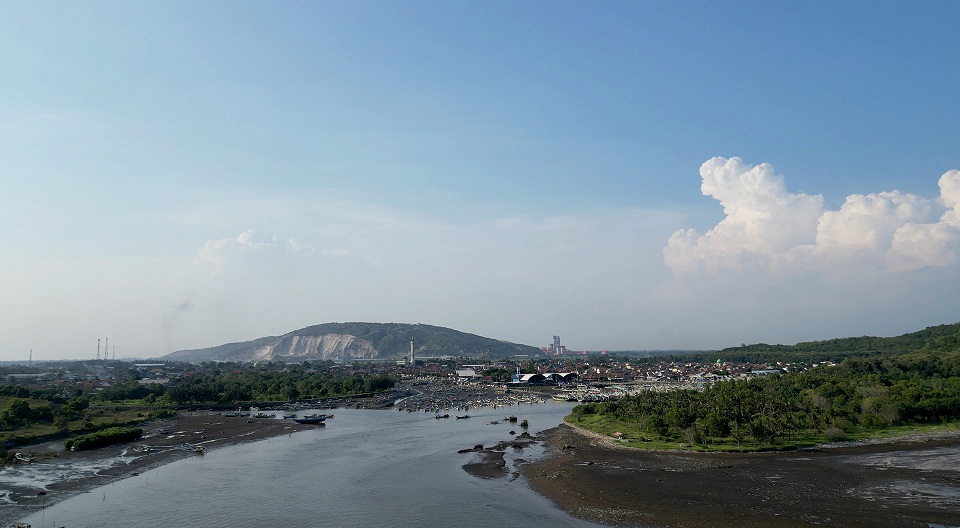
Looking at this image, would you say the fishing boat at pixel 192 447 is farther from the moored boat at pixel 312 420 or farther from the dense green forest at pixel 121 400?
the moored boat at pixel 312 420

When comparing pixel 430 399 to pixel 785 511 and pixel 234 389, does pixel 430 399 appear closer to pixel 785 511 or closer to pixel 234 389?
pixel 234 389

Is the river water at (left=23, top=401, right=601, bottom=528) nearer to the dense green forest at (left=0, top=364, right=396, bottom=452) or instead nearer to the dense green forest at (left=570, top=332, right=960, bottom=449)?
the dense green forest at (left=570, top=332, right=960, bottom=449)

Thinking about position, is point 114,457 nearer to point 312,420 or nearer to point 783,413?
point 312,420

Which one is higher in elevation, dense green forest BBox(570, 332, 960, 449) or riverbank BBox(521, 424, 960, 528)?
dense green forest BBox(570, 332, 960, 449)

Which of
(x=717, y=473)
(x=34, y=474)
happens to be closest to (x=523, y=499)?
(x=717, y=473)

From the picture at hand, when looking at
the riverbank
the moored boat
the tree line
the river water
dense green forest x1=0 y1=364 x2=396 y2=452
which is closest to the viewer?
the riverbank

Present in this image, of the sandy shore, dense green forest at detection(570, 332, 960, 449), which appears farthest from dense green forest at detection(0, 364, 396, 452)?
dense green forest at detection(570, 332, 960, 449)

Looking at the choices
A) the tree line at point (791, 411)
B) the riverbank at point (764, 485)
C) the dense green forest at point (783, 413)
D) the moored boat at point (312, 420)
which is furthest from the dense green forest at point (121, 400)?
the tree line at point (791, 411)
